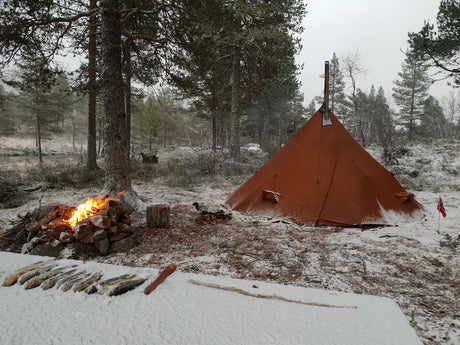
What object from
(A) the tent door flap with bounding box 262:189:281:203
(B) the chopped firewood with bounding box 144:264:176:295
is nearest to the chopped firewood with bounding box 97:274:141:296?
(B) the chopped firewood with bounding box 144:264:176:295

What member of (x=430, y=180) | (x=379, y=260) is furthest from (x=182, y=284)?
(x=430, y=180)

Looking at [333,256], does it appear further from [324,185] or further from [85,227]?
[85,227]

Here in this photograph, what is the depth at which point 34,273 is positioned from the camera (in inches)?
80.7

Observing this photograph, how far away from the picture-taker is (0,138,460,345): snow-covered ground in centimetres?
215

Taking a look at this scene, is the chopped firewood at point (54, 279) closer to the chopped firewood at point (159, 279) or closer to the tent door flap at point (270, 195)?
the chopped firewood at point (159, 279)

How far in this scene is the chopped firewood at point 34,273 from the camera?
195cm

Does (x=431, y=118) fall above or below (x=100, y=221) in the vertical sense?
above

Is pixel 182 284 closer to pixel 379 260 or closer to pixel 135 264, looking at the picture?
pixel 135 264

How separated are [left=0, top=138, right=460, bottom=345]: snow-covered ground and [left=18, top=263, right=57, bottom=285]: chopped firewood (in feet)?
2.67

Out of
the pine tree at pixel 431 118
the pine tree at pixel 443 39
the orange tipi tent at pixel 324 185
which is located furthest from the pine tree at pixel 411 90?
the orange tipi tent at pixel 324 185

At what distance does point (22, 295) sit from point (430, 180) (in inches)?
453

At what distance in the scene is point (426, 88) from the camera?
28266 millimetres

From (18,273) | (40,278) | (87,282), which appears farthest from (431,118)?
(18,273)

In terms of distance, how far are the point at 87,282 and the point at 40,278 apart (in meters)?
0.41
